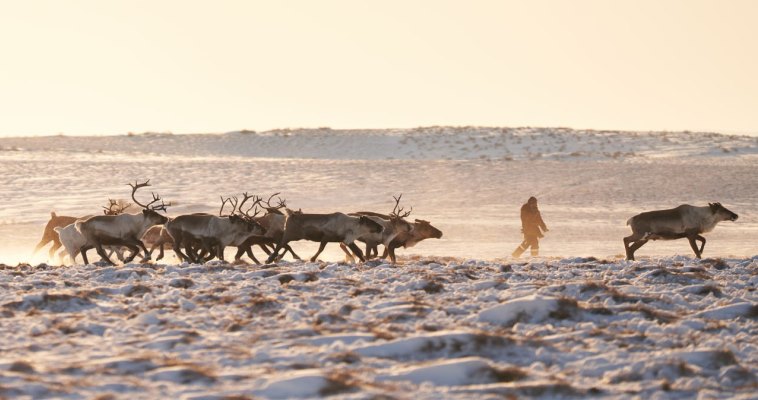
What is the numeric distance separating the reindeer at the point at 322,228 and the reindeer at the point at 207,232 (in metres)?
0.63

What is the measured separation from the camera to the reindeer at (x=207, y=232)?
17.5 metres

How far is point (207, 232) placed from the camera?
17.6 m

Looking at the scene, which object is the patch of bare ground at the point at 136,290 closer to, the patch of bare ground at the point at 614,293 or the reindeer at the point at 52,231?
the patch of bare ground at the point at 614,293

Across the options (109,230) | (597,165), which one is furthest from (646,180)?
(109,230)

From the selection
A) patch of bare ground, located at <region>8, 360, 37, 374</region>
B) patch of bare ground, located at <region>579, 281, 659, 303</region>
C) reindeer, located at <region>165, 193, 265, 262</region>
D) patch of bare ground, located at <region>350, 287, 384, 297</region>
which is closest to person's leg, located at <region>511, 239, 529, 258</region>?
reindeer, located at <region>165, 193, 265, 262</region>

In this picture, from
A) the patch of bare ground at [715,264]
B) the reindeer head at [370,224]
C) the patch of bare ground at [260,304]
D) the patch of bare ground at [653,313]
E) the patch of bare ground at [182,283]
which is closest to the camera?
the patch of bare ground at [653,313]

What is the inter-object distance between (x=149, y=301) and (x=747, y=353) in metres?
5.80

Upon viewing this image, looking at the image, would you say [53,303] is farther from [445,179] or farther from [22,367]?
[445,179]

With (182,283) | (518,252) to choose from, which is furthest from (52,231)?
(182,283)

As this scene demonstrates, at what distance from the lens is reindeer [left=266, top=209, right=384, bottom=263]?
18219 mm

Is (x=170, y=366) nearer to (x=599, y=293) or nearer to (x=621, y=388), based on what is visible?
(x=621, y=388)

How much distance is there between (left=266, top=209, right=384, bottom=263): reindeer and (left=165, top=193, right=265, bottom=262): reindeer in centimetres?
63

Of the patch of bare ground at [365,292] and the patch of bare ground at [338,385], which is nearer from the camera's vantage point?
the patch of bare ground at [338,385]

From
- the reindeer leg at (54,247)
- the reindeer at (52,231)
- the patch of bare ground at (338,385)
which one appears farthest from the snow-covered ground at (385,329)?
the reindeer leg at (54,247)
